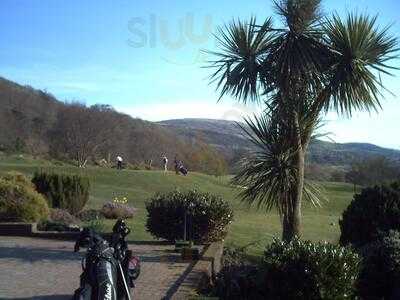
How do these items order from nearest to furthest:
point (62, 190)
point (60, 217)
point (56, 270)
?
point (56, 270)
point (60, 217)
point (62, 190)

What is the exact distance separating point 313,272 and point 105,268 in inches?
124

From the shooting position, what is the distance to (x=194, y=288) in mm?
8688

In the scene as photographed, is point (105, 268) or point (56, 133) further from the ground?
point (56, 133)

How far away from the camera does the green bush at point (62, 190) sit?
21.9 metres

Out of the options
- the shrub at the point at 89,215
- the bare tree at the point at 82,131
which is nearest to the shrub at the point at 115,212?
the shrub at the point at 89,215

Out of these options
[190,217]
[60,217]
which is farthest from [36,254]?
[60,217]

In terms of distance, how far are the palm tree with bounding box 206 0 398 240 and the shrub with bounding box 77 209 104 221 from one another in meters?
9.22

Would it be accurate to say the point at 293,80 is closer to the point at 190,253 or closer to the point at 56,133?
the point at 190,253

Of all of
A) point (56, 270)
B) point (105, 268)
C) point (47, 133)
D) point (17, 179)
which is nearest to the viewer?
point (105, 268)

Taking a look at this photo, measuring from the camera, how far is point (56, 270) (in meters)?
10.2

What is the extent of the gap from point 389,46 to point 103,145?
69.0m

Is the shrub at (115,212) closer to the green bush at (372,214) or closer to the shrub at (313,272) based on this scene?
the green bush at (372,214)

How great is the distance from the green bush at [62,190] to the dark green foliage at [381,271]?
14.0m

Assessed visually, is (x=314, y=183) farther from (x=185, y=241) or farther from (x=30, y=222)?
(x=30, y=222)
